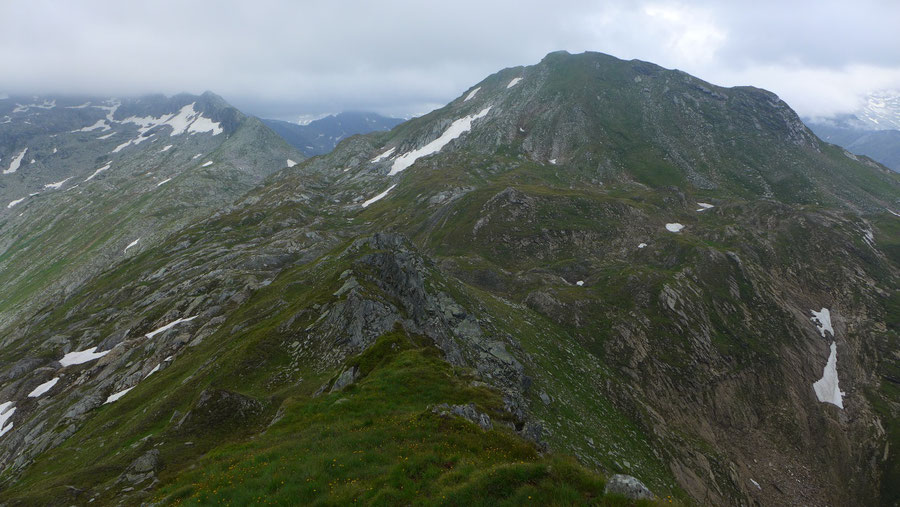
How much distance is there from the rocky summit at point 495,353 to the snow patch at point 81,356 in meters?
0.65

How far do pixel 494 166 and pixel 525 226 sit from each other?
63.3 meters

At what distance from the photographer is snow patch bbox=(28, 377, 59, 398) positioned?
206ft

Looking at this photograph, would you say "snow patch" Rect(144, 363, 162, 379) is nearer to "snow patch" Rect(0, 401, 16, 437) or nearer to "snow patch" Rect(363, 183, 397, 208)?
"snow patch" Rect(0, 401, 16, 437)

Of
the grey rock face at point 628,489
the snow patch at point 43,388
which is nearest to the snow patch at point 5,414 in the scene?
the snow patch at point 43,388

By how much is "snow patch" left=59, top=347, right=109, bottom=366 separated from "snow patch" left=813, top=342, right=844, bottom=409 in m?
119

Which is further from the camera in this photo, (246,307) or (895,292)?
(895,292)

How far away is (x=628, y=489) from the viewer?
11328 mm

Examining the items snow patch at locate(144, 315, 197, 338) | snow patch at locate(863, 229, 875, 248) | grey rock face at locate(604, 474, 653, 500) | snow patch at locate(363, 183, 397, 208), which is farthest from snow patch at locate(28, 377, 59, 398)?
snow patch at locate(863, 229, 875, 248)

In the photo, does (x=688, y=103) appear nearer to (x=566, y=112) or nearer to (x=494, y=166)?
(x=566, y=112)

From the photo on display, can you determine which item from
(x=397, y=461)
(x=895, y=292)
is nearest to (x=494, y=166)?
(x=895, y=292)

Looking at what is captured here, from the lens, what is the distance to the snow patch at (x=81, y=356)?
69.3 m

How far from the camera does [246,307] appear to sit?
188 feet

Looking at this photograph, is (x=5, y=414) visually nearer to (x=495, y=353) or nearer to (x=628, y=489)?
(x=495, y=353)

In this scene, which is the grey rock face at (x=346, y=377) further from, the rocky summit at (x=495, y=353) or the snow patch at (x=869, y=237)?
the snow patch at (x=869, y=237)
